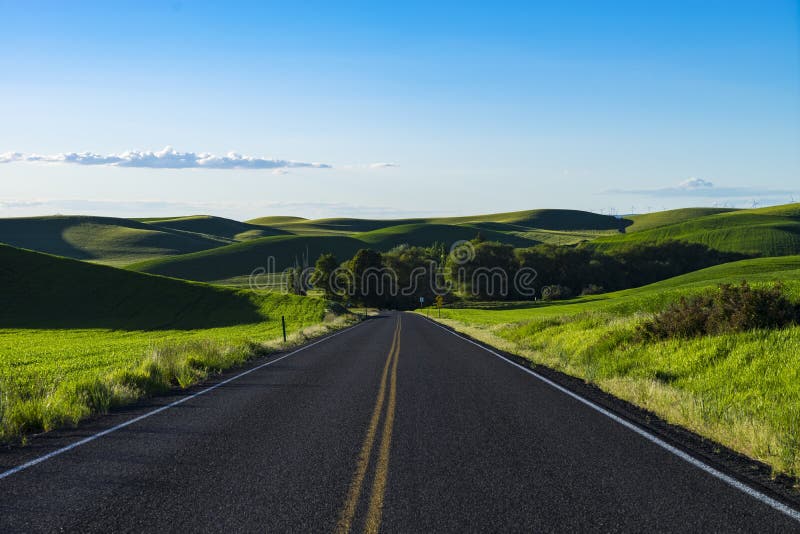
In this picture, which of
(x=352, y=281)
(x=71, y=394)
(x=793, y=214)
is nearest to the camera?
(x=71, y=394)

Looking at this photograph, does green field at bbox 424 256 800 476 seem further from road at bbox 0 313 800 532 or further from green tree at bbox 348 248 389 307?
green tree at bbox 348 248 389 307

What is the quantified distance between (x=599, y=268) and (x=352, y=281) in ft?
157

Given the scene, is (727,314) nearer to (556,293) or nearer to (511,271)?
(556,293)

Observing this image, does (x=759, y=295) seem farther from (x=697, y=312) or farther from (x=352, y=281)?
(x=352, y=281)

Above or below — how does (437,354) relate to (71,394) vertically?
below

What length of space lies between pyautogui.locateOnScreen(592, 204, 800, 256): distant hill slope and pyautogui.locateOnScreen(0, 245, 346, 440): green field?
95.5 meters

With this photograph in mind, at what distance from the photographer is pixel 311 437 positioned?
8484 millimetres

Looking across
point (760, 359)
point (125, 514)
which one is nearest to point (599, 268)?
point (760, 359)

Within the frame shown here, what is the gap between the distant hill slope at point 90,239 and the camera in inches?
6368

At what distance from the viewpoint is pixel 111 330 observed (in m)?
53.6

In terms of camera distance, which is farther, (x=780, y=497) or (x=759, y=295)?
(x=759, y=295)

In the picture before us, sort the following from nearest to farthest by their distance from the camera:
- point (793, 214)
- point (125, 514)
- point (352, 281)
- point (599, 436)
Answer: point (125, 514)
point (599, 436)
point (352, 281)
point (793, 214)

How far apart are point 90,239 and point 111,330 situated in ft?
462

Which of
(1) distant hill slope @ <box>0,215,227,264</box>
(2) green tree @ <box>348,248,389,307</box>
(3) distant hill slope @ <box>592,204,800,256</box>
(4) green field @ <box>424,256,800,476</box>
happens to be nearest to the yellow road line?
(4) green field @ <box>424,256,800,476</box>
